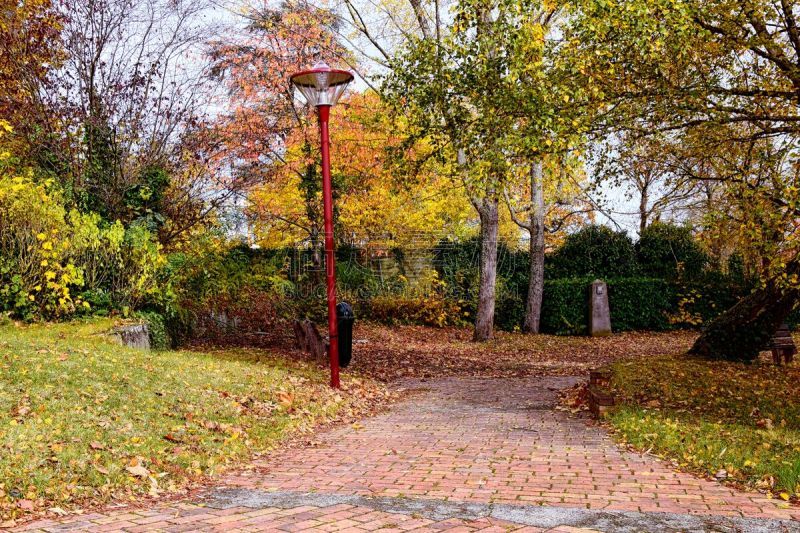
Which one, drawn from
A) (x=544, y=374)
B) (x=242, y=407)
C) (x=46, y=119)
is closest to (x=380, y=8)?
(x=46, y=119)

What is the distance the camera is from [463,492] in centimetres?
502

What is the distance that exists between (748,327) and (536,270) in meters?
8.41

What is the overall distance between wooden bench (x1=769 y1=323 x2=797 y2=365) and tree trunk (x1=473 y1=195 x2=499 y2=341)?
22.9 ft

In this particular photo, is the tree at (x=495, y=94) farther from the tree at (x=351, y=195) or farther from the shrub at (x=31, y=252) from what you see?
the tree at (x=351, y=195)

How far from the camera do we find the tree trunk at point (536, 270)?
20375 mm

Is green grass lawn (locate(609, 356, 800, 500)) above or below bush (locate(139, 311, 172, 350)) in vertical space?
below

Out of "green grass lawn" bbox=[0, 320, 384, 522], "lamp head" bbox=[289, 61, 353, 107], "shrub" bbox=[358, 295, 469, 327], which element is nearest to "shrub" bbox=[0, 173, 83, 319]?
"green grass lawn" bbox=[0, 320, 384, 522]

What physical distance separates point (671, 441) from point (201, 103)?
11.9 metres

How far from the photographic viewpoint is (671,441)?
657 centimetres

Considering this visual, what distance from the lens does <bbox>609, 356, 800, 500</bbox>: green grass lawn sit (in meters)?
5.60

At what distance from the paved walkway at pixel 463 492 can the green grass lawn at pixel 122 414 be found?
41cm

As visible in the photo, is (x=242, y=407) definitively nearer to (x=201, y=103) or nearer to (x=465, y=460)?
(x=465, y=460)

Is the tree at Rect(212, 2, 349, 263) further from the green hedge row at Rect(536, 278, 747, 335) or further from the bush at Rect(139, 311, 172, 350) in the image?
the green hedge row at Rect(536, 278, 747, 335)

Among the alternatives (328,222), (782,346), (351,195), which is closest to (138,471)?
(328,222)
